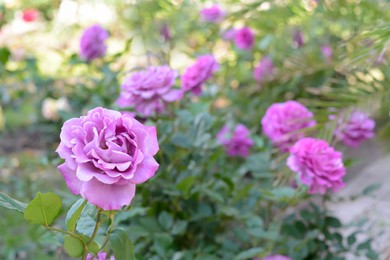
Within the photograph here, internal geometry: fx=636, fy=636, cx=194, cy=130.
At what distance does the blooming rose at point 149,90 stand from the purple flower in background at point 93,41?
621 mm

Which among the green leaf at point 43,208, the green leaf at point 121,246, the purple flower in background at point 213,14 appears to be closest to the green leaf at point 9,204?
the green leaf at point 43,208

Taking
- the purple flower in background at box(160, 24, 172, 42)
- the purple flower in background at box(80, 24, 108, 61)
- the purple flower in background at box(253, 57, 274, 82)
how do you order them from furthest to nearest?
the purple flower in background at box(253, 57, 274, 82)
the purple flower in background at box(160, 24, 172, 42)
the purple flower in background at box(80, 24, 108, 61)

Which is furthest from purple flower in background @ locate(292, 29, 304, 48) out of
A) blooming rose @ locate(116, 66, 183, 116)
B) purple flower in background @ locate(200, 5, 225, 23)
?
blooming rose @ locate(116, 66, 183, 116)

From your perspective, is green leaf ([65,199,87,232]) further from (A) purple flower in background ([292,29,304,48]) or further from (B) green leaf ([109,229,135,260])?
(A) purple flower in background ([292,29,304,48])

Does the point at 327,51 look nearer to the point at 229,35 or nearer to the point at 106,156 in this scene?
the point at 229,35

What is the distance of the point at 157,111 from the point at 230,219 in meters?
0.39

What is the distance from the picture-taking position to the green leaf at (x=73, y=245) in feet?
3.30

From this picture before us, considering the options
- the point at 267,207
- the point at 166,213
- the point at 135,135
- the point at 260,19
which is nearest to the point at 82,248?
the point at 135,135

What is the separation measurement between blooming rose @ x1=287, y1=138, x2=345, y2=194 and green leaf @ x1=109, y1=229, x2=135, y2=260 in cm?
53

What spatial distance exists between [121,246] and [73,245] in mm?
82

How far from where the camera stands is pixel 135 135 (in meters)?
0.91

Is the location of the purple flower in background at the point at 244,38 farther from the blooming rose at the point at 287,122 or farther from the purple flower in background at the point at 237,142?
the blooming rose at the point at 287,122

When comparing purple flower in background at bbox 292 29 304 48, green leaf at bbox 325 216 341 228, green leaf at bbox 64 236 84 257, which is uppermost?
green leaf at bbox 64 236 84 257

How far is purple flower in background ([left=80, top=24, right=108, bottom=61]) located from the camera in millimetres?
2150
